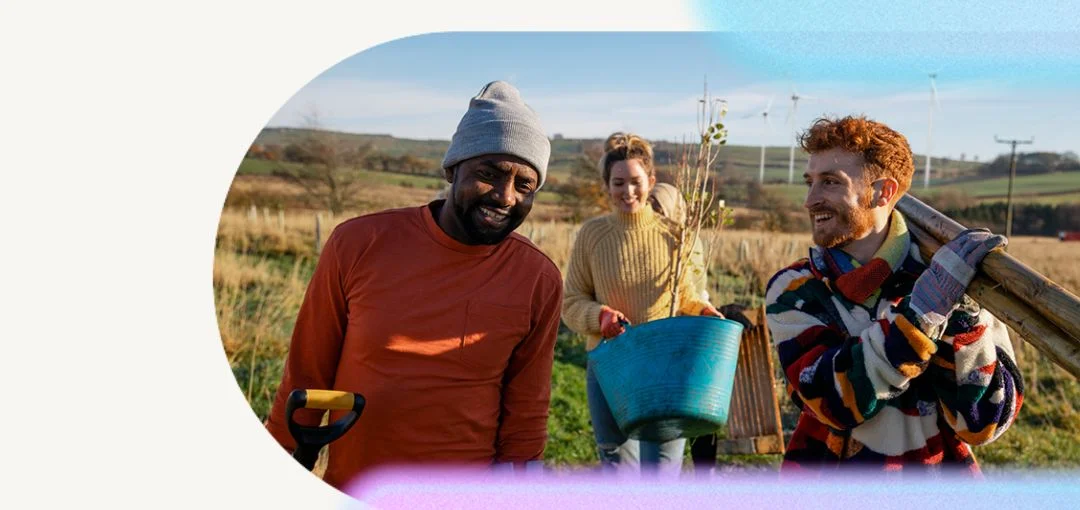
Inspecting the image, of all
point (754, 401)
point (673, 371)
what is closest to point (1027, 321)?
point (673, 371)

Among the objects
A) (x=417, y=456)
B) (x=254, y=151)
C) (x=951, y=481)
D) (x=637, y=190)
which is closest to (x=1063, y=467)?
(x=637, y=190)

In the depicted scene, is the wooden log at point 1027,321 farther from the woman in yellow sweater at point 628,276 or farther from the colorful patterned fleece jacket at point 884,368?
the woman in yellow sweater at point 628,276

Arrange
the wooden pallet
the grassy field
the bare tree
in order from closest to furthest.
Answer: the wooden pallet → the grassy field → the bare tree

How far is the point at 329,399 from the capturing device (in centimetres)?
226

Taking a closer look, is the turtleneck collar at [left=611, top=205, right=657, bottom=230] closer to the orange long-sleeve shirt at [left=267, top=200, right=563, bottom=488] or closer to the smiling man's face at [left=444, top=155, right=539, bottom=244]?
the orange long-sleeve shirt at [left=267, top=200, right=563, bottom=488]

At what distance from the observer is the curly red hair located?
2.26 metres

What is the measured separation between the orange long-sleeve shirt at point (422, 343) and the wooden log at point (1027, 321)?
3.59 ft

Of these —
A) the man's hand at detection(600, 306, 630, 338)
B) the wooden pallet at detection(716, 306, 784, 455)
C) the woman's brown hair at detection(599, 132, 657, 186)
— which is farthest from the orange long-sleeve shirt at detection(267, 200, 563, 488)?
the wooden pallet at detection(716, 306, 784, 455)

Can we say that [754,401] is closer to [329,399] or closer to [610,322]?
[610,322]

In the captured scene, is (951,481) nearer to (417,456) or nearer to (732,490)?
(732,490)

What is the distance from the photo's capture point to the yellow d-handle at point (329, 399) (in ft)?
7.36

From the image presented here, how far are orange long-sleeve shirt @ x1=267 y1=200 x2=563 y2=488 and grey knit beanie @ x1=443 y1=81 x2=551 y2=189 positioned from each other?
22cm

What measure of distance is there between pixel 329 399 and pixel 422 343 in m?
0.29

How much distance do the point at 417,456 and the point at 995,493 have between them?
1425 mm
